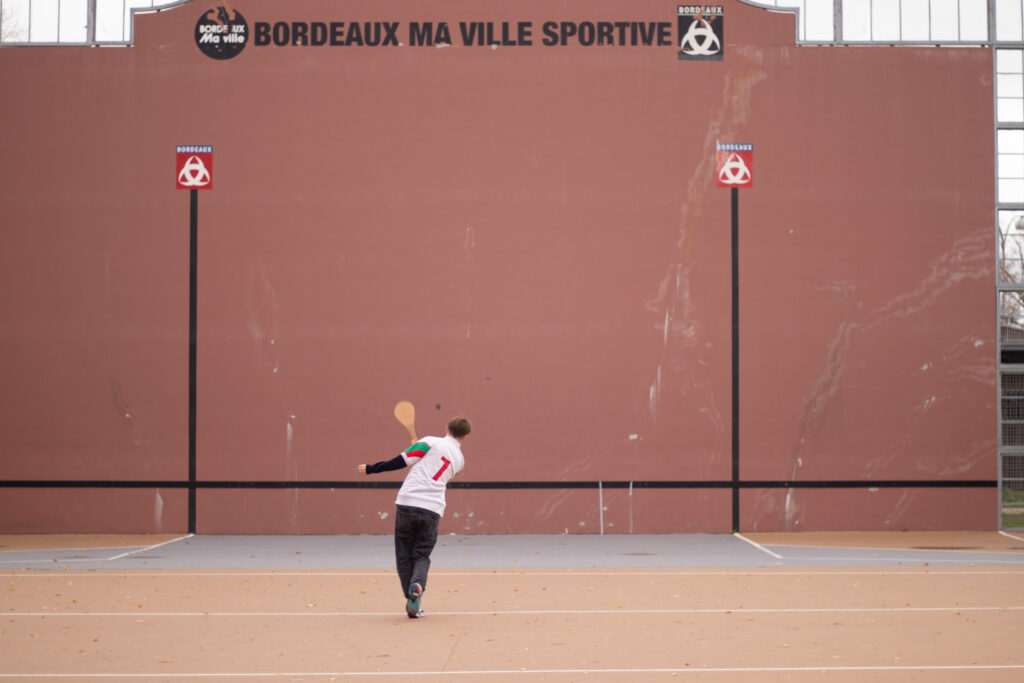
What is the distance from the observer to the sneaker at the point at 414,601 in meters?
8.77

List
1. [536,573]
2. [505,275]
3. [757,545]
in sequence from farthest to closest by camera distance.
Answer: [505,275] < [757,545] < [536,573]

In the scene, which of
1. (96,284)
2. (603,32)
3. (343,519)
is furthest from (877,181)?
(96,284)

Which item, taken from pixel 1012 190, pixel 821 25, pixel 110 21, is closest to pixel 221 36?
pixel 110 21

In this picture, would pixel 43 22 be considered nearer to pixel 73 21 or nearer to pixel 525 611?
pixel 73 21

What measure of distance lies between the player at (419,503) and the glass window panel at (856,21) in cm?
986

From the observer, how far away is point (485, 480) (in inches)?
618

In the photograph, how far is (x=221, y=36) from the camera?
16.0 meters

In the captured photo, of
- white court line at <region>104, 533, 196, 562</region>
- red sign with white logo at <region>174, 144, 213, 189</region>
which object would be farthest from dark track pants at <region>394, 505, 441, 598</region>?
red sign with white logo at <region>174, 144, 213, 189</region>

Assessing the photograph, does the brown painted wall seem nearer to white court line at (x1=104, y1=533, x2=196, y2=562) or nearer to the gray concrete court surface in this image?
white court line at (x1=104, y1=533, x2=196, y2=562)

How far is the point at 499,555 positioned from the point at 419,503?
488 centimetres

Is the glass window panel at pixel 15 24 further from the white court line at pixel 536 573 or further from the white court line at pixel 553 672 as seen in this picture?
the white court line at pixel 553 672

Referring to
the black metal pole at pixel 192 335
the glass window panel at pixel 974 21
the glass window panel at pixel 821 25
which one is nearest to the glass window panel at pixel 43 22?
the black metal pole at pixel 192 335

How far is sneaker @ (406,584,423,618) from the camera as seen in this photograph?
345 inches

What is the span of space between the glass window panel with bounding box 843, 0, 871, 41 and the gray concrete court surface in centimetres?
705
